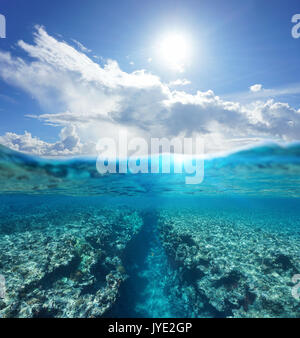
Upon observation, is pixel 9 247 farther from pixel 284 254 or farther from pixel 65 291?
pixel 284 254

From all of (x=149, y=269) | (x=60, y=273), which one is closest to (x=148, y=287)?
(x=149, y=269)

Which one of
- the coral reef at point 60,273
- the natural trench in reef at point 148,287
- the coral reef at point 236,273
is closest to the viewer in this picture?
the coral reef at point 60,273

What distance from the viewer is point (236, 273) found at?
Answer: 8.90 meters

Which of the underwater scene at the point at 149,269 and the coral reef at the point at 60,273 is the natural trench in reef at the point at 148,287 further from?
the coral reef at the point at 60,273

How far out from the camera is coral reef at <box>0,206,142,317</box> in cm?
712

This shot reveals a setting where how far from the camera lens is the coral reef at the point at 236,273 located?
7445 mm

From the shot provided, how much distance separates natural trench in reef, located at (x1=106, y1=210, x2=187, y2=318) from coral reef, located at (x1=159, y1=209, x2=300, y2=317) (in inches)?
28.1

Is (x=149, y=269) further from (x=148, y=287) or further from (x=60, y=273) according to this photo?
(x=60, y=273)

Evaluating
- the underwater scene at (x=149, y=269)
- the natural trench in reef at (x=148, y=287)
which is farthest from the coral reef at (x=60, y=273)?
the natural trench in reef at (x=148, y=287)

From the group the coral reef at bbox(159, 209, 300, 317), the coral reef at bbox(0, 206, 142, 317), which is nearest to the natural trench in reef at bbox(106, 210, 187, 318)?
the coral reef at bbox(159, 209, 300, 317)

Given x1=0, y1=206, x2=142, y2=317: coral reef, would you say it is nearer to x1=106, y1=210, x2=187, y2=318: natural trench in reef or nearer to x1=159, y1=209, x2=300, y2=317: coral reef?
x1=106, y1=210, x2=187, y2=318: natural trench in reef

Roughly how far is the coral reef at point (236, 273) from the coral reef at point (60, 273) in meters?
A: 4.16

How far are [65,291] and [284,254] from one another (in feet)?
42.6

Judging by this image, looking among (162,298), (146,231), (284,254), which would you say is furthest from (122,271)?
(284,254)
